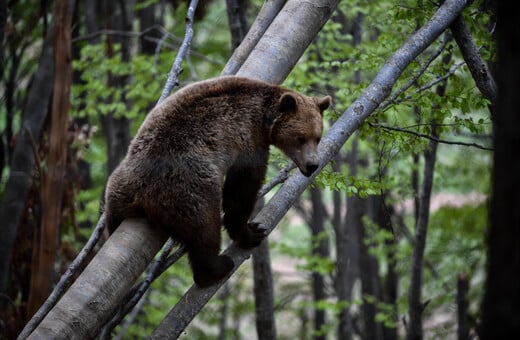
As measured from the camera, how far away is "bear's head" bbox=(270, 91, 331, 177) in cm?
466

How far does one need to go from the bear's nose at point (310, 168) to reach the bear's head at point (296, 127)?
0.17 m

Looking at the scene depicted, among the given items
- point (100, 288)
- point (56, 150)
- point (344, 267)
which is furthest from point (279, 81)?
point (344, 267)

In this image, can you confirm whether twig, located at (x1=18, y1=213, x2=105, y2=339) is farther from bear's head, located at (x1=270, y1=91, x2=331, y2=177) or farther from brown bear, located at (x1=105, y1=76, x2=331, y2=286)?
bear's head, located at (x1=270, y1=91, x2=331, y2=177)

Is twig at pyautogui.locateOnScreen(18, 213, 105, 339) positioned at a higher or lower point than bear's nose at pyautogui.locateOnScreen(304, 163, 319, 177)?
lower

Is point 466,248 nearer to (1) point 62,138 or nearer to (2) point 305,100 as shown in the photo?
(2) point 305,100

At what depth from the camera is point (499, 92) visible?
192cm

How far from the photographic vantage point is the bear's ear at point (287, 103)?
182 inches

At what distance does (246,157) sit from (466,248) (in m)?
9.53

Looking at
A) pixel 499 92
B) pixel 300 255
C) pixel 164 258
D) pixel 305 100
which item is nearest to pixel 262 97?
pixel 305 100

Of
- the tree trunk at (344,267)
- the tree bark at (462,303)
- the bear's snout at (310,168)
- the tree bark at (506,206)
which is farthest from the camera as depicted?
the tree trunk at (344,267)

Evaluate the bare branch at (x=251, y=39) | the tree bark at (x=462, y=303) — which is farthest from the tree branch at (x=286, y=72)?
the tree bark at (x=462, y=303)

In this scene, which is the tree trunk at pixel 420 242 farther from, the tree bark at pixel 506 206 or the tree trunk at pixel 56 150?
the tree bark at pixel 506 206

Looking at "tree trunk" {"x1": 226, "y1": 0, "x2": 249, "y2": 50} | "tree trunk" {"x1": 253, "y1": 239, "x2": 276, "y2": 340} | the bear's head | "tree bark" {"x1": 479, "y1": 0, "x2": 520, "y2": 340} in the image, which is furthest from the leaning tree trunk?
"tree trunk" {"x1": 253, "y1": 239, "x2": 276, "y2": 340}

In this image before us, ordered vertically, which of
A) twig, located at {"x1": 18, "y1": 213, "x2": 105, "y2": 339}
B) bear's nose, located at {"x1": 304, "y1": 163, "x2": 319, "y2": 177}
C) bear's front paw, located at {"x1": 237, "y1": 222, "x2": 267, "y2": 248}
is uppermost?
bear's nose, located at {"x1": 304, "y1": 163, "x2": 319, "y2": 177}
